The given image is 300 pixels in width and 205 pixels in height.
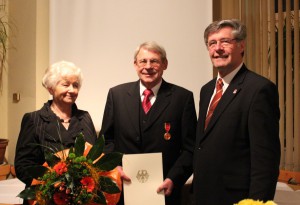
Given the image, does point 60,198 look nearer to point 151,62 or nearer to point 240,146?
point 240,146

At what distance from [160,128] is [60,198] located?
32.2 inches

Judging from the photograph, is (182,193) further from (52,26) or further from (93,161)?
(52,26)

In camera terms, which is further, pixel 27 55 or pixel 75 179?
pixel 27 55

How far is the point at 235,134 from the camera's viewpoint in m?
1.56

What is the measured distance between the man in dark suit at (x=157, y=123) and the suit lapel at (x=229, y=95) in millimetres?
328

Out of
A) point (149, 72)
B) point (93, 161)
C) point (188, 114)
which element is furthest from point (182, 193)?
point (93, 161)

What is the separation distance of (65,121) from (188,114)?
662 millimetres

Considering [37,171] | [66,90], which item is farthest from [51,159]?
[66,90]

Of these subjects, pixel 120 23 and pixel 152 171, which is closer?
pixel 152 171

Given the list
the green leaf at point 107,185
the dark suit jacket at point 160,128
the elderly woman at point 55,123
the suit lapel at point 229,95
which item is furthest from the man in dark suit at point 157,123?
the green leaf at point 107,185

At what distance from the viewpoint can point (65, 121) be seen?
1984 mm

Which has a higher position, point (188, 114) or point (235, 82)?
point (235, 82)

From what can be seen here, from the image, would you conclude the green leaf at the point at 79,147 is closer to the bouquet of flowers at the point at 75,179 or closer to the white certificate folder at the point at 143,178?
the bouquet of flowers at the point at 75,179

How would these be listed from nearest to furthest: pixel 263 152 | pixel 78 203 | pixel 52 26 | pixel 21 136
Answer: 1. pixel 78 203
2. pixel 263 152
3. pixel 21 136
4. pixel 52 26
